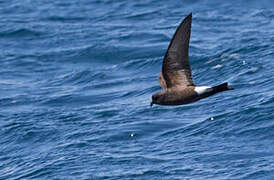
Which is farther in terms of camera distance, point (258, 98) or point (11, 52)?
point (11, 52)

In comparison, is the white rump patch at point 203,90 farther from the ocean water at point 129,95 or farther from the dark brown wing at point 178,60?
the ocean water at point 129,95

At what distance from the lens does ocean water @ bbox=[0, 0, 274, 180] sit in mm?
13719

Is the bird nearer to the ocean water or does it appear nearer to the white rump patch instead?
the white rump patch

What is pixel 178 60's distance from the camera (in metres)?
9.95

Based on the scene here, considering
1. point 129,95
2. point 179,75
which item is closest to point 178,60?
point 179,75

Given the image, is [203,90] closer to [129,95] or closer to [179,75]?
[179,75]

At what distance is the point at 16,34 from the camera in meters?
24.6

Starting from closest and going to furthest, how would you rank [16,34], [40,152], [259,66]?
1. [40,152]
2. [259,66]
3. [16,34]

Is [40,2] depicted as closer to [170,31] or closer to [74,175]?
[170,31]

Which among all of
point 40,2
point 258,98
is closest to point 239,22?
point 258,98

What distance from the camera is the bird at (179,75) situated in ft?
31.9

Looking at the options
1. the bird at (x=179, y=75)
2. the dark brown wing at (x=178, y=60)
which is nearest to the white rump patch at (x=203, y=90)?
the bird at (x=179, y=75)

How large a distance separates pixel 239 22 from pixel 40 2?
377 inches

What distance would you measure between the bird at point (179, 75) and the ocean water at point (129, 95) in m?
3.03
